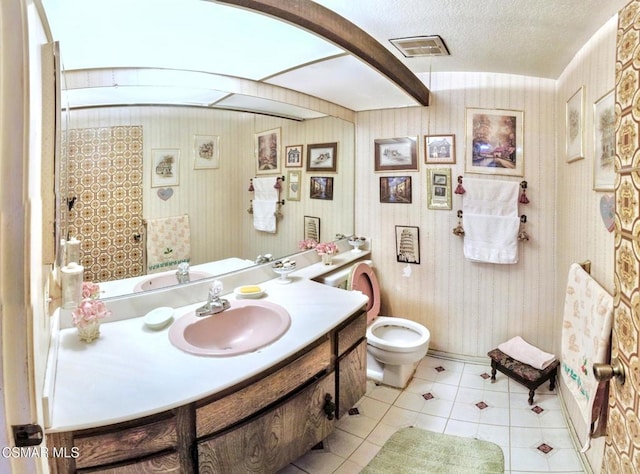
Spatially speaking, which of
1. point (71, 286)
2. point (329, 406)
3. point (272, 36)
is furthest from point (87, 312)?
point (272, 36)

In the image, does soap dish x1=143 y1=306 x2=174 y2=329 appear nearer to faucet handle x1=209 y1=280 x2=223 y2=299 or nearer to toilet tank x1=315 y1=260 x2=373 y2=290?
faucet handle x1=209 y1=280 x2=223 y2=299

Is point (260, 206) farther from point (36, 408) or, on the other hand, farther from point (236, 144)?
point (36, 408)

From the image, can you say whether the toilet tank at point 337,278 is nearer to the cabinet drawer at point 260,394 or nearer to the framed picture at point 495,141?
the cabinet drawer at point 260,394

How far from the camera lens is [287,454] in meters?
1.28

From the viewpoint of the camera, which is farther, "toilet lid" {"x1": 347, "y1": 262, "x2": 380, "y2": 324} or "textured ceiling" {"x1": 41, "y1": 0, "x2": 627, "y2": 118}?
"toilet lid" {"x1": 347, "y1": 262, "x2": 380, "y2": 324}

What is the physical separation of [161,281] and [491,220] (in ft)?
6.90

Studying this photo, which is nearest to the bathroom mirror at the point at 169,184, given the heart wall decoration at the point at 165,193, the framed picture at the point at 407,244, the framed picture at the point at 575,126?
the heart wall decoration at the point at 165,193

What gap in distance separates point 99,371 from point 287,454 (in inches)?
29.3

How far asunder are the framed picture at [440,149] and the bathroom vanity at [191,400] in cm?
148

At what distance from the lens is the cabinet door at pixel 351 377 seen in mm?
1576

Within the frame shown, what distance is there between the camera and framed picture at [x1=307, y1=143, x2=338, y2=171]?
94.7 inches

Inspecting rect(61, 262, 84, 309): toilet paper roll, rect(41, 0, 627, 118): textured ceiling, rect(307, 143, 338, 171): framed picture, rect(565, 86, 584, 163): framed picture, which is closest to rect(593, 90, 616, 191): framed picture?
rect(565, 86, 584, 163): framed picture

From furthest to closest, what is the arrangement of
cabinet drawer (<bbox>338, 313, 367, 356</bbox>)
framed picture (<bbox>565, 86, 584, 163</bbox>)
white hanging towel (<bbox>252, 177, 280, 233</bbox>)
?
white hanging towel (<bbox>252, 177, 280, 233</bbox>) → framed picture (<bbox>565, 86, 584, 163</bbox>) → cabinet drawer (<bbox>338, 313, 367, 356</bbox>)

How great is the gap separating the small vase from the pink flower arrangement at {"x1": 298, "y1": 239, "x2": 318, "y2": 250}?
4.38 ft
